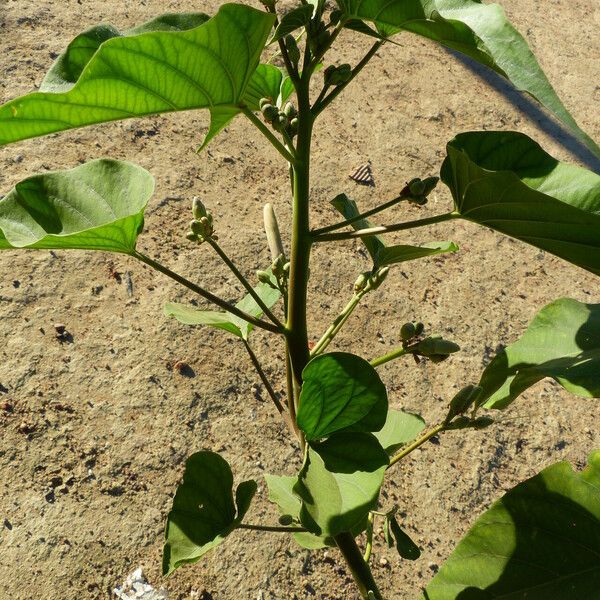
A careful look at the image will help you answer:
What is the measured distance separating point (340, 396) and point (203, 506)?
271mm

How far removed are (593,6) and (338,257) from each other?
2.09 meters

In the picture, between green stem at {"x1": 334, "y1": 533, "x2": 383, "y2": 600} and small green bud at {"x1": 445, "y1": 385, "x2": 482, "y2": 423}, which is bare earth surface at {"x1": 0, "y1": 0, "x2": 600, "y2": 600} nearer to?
green stem at {"x1": 334, "y1": 533, "x2": 383, "y2": 600}

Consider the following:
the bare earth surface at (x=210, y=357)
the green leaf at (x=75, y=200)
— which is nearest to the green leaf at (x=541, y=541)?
the green leaf at (x=75, y=200)

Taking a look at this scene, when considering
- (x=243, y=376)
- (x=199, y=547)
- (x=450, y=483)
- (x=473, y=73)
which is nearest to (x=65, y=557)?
(x=243, y=376)

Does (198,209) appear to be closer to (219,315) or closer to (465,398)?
(219,315)

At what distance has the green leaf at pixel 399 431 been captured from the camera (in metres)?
1.06

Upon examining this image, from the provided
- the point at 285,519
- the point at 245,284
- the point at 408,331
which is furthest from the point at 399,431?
the point at 245,284

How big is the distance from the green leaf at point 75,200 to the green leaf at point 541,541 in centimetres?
48

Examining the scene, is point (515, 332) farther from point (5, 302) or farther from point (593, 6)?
point (593, 6)

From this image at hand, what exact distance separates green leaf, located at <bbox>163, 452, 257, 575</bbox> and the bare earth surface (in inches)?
22.0

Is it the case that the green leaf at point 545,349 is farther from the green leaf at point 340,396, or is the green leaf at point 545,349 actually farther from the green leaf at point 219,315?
the green leaf at point 219,315

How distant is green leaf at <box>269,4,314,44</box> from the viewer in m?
0.61

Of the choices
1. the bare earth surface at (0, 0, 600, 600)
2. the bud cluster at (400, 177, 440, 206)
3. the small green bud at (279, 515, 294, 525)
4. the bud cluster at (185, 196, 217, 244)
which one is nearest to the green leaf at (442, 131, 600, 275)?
the bud cluster at (400, 177, 440, 206)

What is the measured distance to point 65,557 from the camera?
4.49 ft
